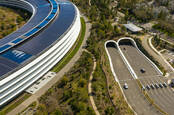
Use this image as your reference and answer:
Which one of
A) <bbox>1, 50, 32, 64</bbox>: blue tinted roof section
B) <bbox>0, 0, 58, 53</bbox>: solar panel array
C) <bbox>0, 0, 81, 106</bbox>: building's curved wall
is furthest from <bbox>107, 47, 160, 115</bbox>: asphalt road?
<bbox>0, 0, 58, 53</bbox>: solar panel array

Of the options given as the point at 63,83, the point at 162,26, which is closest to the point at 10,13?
the point at 63,83

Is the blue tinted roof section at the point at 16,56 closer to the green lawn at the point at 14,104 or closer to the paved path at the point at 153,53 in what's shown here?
the green lawn at the point at 14,104

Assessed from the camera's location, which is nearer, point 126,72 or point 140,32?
point 126,72

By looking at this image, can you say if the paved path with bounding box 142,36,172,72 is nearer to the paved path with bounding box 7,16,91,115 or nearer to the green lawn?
the paved path with bounding box 7,16,91,115

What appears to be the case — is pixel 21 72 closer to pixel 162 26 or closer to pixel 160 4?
pixel 162 26

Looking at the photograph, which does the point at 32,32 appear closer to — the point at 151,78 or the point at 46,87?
the point at 46,87

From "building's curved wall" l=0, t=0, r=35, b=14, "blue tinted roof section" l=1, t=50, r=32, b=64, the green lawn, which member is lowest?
the green lawn
